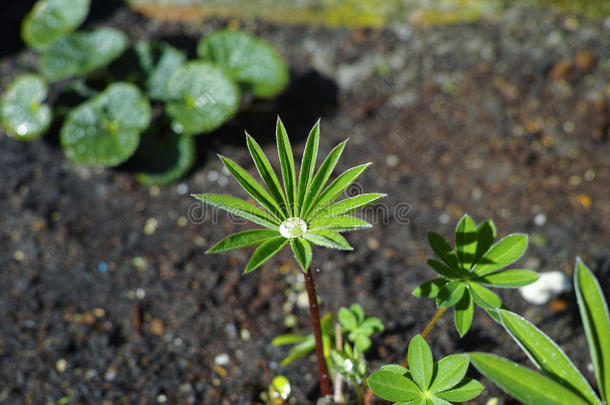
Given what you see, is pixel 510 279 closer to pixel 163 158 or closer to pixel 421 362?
pixel 421 362

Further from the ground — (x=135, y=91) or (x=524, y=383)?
(x=524, y=383)

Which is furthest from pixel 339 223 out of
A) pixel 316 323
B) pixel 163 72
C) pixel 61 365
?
pixel 163 72

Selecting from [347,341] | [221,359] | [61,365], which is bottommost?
[61,365]

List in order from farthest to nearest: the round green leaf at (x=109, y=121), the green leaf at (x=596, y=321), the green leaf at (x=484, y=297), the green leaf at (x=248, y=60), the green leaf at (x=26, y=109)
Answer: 1. the green leaf at (x=248, y=60)
2. the green leaf at (x=26, y=109)
3. the round green leaf at (x=109, y=121)
4. the green leaf at (x=484, y=297)
5. the green leaf at (x=596, y=321)

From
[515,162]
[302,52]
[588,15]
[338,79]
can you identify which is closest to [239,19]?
[302,52]

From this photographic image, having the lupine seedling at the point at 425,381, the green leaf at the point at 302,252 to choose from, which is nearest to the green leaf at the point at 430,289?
the lupine seedling at the point at 425,381

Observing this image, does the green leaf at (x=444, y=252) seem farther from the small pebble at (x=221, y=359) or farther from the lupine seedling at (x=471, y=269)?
the small pebble at (x=221, y=359)

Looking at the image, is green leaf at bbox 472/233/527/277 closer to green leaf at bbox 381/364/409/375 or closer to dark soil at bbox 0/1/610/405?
green leaf at bbox 381/364/409/375

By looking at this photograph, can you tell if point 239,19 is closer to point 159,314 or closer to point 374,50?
point 374,50
